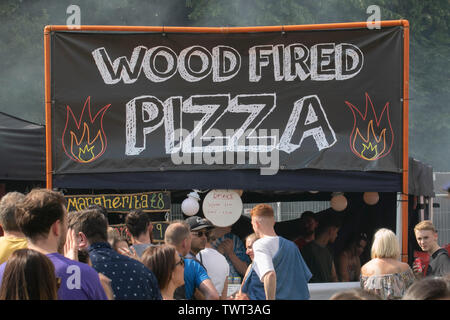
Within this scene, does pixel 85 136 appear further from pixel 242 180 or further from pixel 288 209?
pixel 288 209

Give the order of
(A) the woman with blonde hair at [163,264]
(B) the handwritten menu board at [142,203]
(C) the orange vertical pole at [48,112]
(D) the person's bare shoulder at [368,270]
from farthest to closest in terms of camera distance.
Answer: (B) the handwritten menu board at [142,203]
(C) the orange vertical pole at [48,112]
(D) the person's bare shoulder at [368,270]
(A) the woman with blonde hair at [163,264]

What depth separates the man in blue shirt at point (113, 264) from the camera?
412 cm

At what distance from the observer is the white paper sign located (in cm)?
816

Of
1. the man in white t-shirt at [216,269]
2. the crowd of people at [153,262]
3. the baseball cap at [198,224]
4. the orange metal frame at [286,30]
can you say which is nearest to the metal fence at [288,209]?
the crowd of people at [153,262]

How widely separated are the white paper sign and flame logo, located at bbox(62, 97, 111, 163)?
133cm

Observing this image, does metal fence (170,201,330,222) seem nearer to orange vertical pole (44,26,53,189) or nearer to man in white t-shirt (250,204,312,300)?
orange vertical pole (44,26,53,189)

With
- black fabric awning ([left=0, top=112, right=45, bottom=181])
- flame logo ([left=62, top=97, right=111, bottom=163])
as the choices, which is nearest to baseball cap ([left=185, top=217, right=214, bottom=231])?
flame logo ([left=62, top=97, right=111, bottom=163])

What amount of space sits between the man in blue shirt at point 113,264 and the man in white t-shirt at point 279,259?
6.55ft

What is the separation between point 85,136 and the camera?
8.22 meters

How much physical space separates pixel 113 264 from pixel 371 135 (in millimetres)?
4506

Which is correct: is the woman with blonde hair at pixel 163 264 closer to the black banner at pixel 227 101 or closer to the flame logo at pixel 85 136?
the black banner at pixel 227 101

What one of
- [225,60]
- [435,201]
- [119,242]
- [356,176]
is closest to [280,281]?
[119,242]

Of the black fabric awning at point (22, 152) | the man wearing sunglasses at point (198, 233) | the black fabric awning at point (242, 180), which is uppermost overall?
the black fabric awning at point (22, 152)
